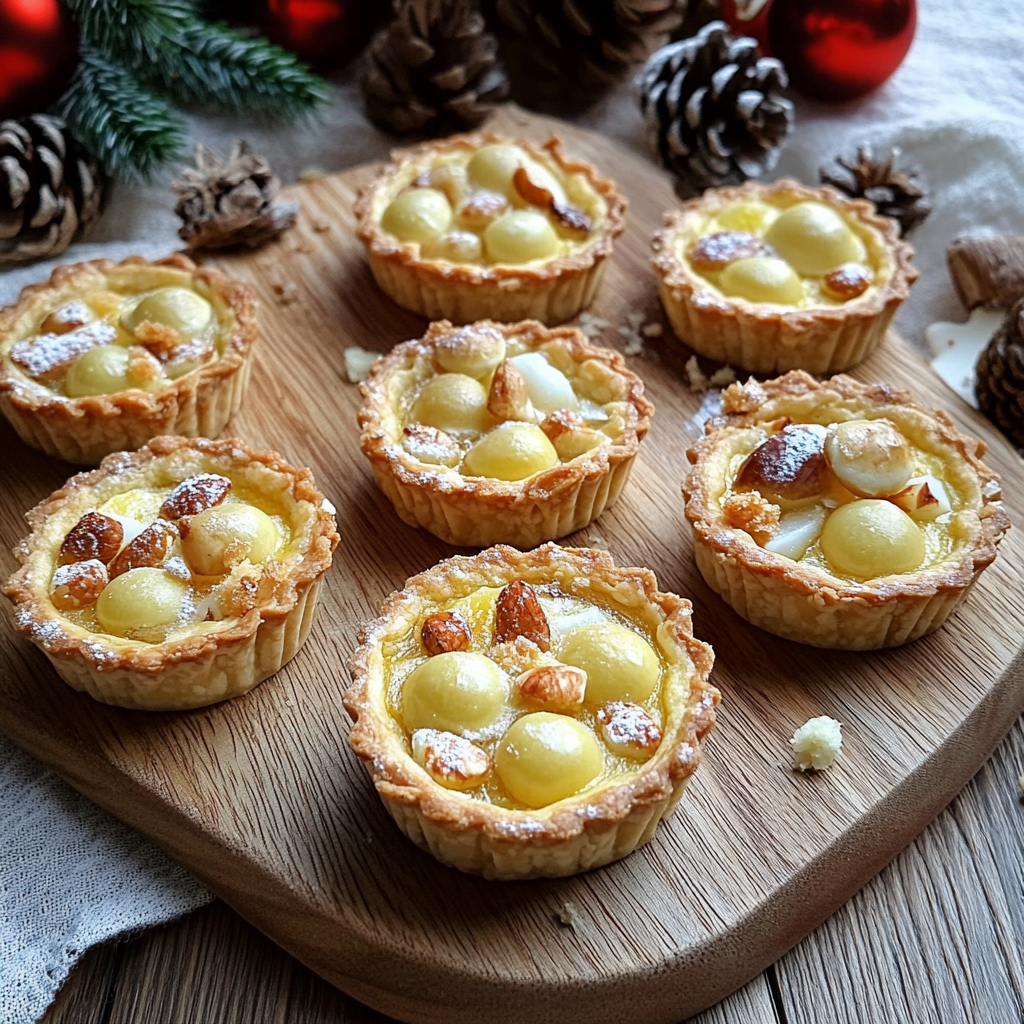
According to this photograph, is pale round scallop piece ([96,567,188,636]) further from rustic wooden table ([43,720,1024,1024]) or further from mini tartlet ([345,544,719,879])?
rustic wooden table ([43,720,1024,1024])

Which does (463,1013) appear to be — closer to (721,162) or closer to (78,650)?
(78,650)

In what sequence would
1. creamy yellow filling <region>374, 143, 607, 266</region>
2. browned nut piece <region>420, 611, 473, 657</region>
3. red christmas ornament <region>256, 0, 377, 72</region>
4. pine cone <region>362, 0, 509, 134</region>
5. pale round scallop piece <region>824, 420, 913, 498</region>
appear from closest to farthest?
1. browned nut piece <region>420, 611, 473, 657</region>
2. pale round scallop piece <region>824, 420, 913, 498</region>
3. creamy yellow filling <region>374, 143, 607, 266</region>
4. pine cone <region>362, 0, 509, 134</region>
5. red christmas ornament <region>256, 0, 377, 72</region>

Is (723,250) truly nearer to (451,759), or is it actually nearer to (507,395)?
(507,395)

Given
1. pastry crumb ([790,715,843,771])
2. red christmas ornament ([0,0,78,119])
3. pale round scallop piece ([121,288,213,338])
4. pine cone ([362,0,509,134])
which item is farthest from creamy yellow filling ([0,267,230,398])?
pastry crumb ([790,715,843,771])

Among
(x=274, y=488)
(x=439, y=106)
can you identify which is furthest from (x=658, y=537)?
(x=439, y=106)

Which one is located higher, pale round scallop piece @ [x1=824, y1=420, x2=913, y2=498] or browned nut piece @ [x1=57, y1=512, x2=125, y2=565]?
pale round scallop piece @ [x1=824, y1=420, x2=913, y2=498]
